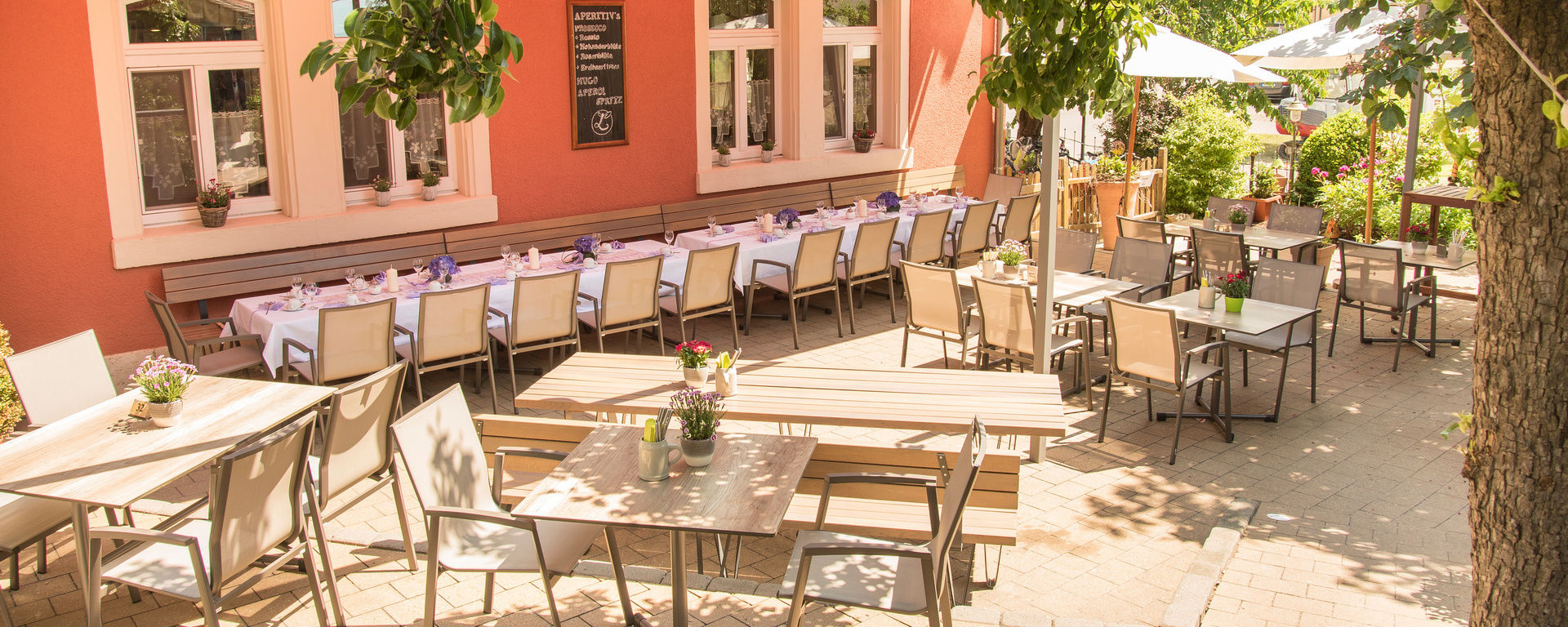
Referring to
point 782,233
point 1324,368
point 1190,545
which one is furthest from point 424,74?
point 1324,368

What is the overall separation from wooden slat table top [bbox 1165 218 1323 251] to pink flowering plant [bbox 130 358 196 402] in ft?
25.0

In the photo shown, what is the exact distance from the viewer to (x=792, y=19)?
11422mm

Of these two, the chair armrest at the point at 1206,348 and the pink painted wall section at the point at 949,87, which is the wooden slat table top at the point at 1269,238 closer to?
the chair armrest at the point at 1206,348

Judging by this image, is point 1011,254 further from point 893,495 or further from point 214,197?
point 214,197

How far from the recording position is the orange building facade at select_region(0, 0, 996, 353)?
7566 mm

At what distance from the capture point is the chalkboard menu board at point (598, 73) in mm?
9750

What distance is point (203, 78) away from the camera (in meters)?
8.25

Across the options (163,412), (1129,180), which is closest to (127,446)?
(163,412)

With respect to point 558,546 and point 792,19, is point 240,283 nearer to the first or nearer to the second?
point 558,546

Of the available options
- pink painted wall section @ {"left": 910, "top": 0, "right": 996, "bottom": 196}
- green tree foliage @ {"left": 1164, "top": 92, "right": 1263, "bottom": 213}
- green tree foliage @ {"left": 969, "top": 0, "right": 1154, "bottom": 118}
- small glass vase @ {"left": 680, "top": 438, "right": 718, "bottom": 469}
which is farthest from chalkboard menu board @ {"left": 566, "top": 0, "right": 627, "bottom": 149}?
green tree foliage @ {"left": 1164, "top": 92, "right": 1263, "bottom": 213}

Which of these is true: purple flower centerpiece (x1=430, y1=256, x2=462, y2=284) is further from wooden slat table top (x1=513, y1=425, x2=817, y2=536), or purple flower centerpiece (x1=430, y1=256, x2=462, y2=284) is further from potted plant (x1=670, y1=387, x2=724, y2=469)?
potted plant (x1=670, y1=387, x2=724, y2=469)

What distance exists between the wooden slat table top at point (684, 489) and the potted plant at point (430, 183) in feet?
16.9

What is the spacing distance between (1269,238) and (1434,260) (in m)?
1.30

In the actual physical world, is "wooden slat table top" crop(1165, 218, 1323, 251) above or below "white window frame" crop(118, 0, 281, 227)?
below
